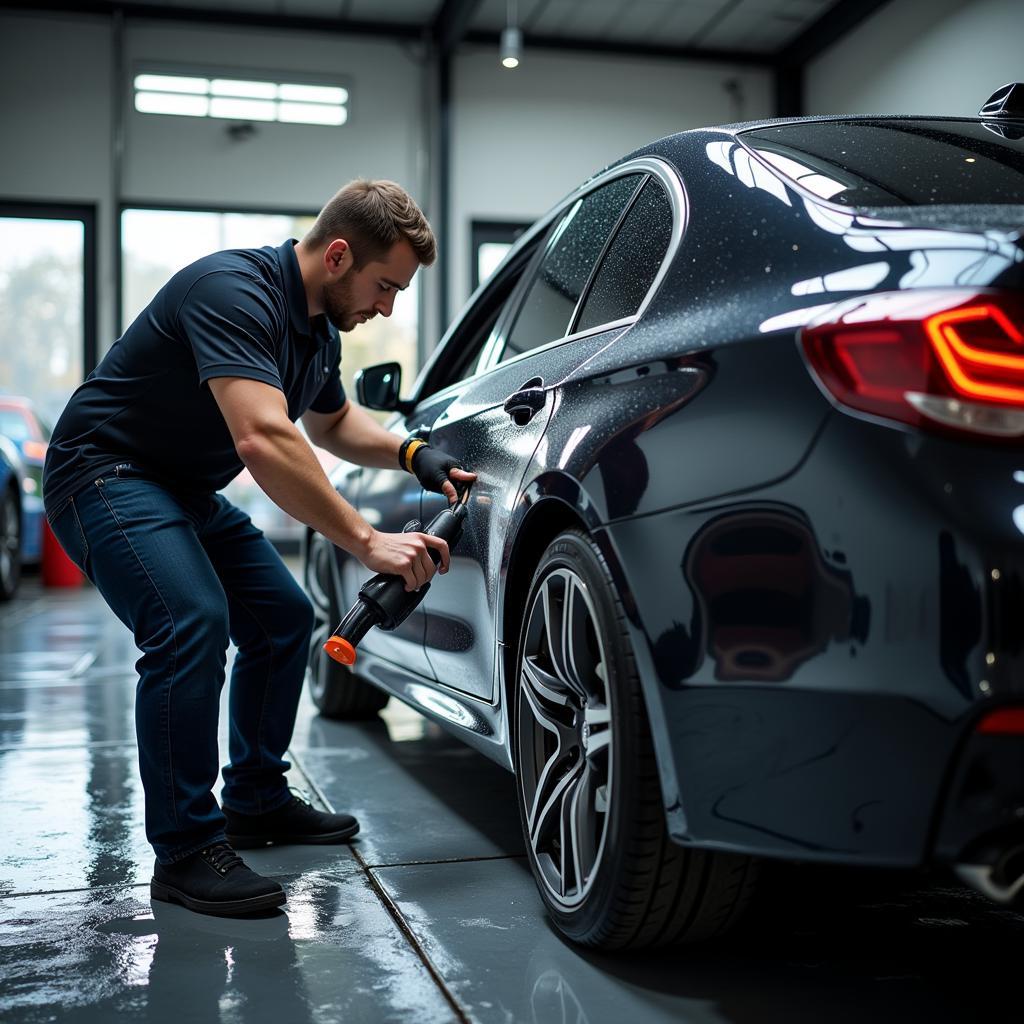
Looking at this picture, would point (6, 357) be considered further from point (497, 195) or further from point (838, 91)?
point (838, 91)

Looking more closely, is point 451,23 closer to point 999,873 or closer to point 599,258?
point 599,258

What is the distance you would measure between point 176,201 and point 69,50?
1723mm

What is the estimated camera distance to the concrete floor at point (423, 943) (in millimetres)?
1871

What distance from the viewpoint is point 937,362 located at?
57.2 inches

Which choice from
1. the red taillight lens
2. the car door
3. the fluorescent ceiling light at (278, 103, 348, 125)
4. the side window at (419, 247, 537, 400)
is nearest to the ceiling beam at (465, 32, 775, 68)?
the fluorescent ceiling light at (278, 103, 348, 125)

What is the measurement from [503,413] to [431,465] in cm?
31

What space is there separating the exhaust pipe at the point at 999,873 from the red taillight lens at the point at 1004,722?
0.43ft

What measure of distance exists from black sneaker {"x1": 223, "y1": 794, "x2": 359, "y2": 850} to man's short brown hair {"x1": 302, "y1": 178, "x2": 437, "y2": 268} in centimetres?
124

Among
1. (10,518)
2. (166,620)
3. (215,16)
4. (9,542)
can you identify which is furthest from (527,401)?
(215,16)

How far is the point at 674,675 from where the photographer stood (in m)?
1.71

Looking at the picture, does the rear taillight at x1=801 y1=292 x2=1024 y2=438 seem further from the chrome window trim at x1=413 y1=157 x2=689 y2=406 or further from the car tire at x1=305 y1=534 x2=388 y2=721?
the car tire at x1=305 y1=534 x2=388 y2=721

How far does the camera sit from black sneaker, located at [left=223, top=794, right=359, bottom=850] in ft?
9.31

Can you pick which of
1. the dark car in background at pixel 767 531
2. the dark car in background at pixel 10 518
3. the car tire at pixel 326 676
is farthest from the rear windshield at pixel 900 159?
the dark car in background at pixel 10 518

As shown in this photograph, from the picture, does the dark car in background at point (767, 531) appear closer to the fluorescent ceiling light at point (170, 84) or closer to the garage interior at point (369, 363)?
the garage interior at point (369, 363)
